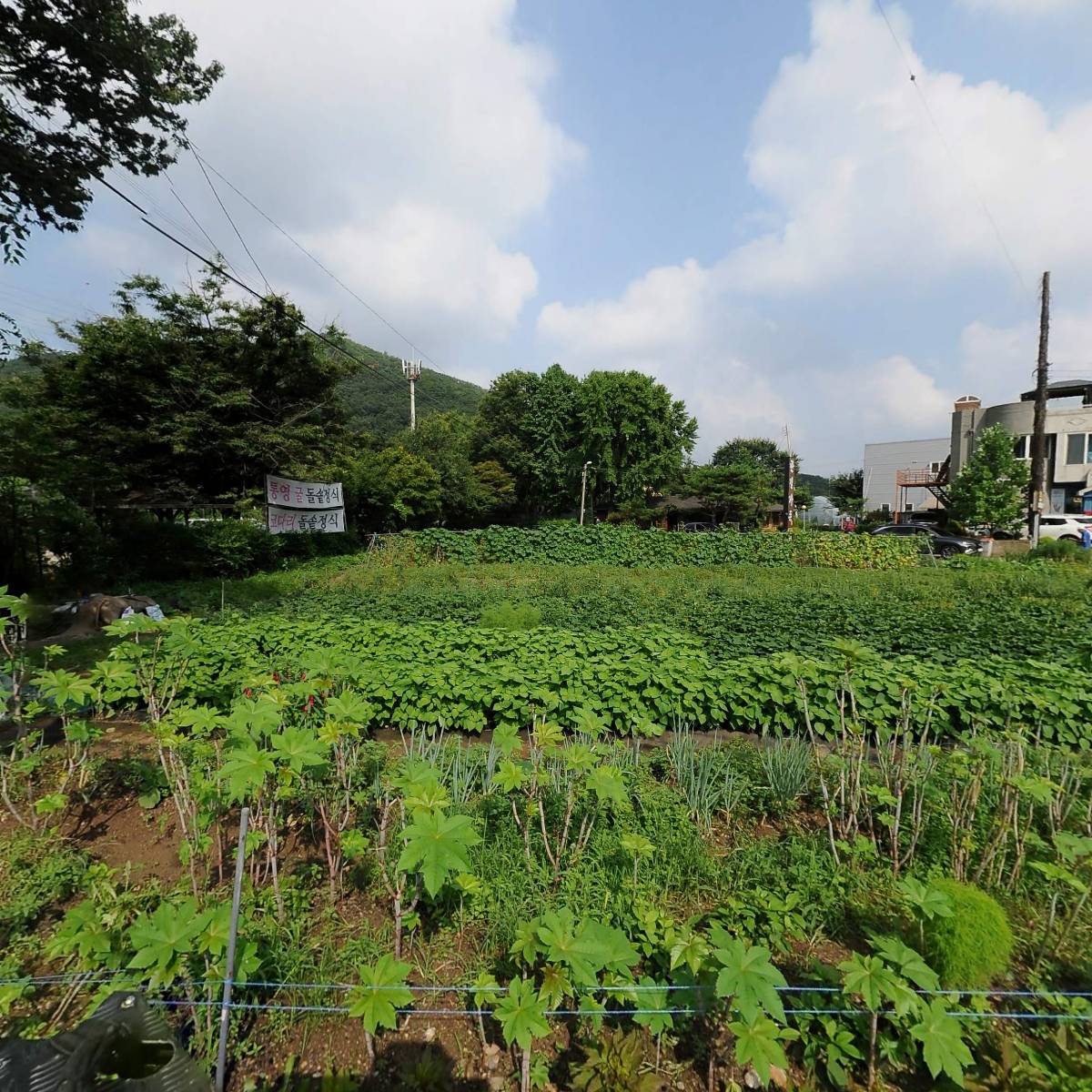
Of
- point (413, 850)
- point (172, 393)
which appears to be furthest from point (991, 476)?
point (172, 393)

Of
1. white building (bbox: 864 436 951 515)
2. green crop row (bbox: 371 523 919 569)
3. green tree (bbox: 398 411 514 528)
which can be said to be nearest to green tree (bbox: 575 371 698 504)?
green tree (bbox: 398 411 514 528)

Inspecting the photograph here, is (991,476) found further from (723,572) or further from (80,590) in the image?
(80,590)

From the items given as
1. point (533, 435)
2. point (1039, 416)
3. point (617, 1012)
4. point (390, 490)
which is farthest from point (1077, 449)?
point (617, 1012)

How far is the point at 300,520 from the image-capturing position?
13945mm

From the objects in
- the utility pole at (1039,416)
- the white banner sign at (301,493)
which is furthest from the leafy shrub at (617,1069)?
the utility pole at (1039,416)

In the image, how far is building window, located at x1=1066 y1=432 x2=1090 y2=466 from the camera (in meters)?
28.5

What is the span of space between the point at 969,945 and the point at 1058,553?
19251 millimetres

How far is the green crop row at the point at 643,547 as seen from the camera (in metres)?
16.7

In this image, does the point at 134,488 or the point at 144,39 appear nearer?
the point at 144,39

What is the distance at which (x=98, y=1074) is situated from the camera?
1352mm

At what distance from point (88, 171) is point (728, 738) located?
427 inches

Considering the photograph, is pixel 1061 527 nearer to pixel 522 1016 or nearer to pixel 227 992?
pixel 522 1016

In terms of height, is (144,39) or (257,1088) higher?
(144,39)

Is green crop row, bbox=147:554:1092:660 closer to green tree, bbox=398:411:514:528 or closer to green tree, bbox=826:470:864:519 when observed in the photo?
green tree, bbox=398:411:514:528
